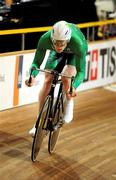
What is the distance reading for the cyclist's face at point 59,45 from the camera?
14.5 ft

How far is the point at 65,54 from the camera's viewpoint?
4.77 m

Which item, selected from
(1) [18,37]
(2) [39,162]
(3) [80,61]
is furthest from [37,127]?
(1) [18,37]

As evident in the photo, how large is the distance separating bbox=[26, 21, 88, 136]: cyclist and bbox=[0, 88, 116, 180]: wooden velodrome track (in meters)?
0.54

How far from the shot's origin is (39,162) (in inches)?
184

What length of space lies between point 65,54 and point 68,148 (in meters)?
1.19

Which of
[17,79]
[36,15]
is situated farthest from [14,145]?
[36,15]

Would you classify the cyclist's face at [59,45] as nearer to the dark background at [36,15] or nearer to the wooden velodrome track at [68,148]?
the wooden velodrome track at [68,148]

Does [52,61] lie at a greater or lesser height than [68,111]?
greater

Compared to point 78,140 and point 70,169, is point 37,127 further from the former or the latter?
point 78,140

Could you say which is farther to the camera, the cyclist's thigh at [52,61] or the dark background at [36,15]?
the dark background at [36,15]

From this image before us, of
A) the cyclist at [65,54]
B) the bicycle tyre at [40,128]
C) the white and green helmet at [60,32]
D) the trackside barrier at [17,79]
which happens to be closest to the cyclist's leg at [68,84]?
the cyclist at [65,54]

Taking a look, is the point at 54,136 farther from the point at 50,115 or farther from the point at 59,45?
the point at 59,45

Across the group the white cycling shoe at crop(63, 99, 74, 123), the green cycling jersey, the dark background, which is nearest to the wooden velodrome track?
the white cycling shoe at crop(63, 99, 74, 123)

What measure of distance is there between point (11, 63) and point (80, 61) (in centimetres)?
228
